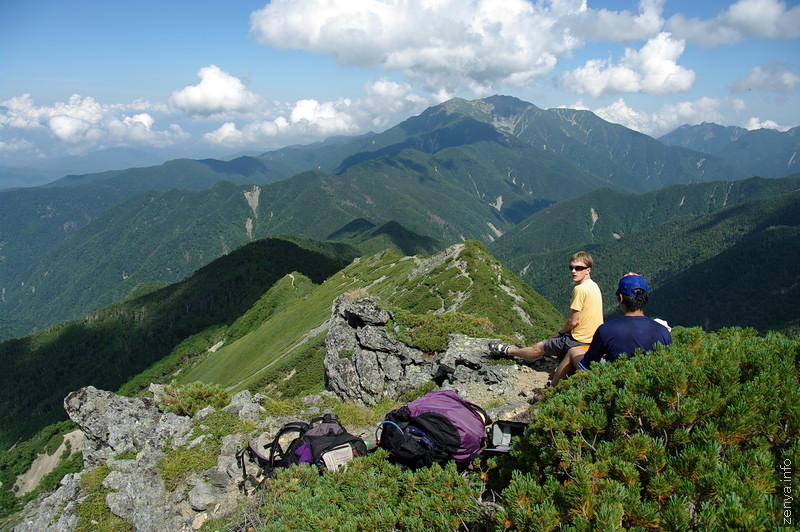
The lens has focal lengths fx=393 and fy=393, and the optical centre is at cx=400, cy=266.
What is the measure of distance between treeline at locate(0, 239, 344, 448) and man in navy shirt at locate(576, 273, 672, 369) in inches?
6260

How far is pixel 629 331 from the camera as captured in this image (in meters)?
7.21

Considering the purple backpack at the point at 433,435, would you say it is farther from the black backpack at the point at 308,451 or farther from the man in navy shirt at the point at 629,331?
the man in navy shirt at the point at 629,331

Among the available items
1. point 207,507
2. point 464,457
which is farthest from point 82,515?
→ point 464,457

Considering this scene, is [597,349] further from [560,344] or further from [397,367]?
[397,367]

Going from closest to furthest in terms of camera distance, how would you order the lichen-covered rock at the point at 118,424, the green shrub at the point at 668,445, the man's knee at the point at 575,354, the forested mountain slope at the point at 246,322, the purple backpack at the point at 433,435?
1. the green shrub at the point at 668,445
2. the purple backpack at the point at 433,435
3. the man's knee at the point at 575,354
4. the lichen-covered rock at the point at 118,424
5. the forested mountain slope at the point at 246,322

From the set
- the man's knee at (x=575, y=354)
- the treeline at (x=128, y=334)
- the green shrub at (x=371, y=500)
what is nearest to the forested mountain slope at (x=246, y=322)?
the treeline at (x=128, y=334)

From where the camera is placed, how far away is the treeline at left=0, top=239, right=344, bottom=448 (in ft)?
489

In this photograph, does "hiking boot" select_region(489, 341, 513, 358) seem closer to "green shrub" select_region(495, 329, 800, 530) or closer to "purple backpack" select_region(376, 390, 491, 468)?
"purple backpack" select_region(376, 390, 491, 468)

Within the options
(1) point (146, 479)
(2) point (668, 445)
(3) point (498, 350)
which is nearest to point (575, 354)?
(3) point (498, 350)

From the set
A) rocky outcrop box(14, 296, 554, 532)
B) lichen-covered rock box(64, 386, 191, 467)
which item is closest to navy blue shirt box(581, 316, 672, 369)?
→ rocky outcrop box(14, 296, 554, 532)

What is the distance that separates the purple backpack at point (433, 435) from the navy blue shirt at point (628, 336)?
2585mm

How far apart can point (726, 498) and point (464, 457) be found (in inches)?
177

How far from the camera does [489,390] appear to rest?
43.7 ft

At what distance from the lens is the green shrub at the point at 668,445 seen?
3461mm
